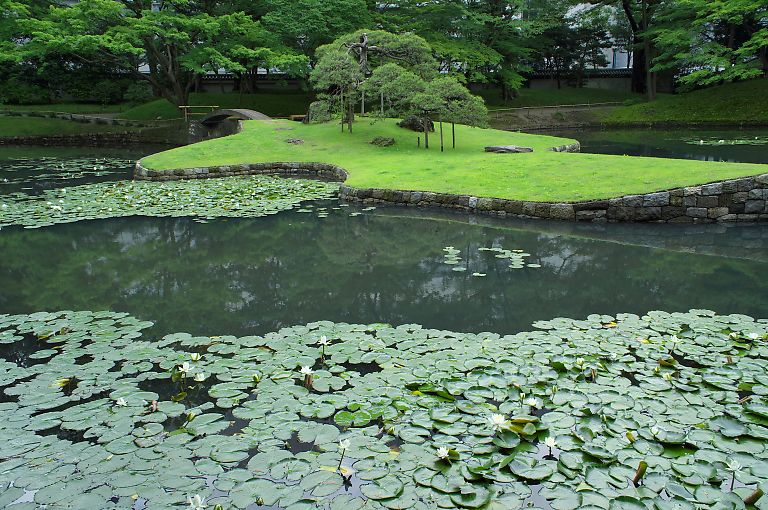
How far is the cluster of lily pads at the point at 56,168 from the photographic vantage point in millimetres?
16547

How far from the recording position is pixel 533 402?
13.0 feet

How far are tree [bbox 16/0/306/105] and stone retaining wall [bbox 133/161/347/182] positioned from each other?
32.4 ft

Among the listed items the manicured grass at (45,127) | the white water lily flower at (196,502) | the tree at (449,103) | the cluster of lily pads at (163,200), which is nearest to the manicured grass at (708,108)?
the tree at (449,103)

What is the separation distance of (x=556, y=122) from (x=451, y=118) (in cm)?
1818

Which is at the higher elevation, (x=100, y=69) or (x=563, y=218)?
(x=100, y=69)

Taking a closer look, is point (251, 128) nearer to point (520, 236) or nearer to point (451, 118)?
point (451, 118)

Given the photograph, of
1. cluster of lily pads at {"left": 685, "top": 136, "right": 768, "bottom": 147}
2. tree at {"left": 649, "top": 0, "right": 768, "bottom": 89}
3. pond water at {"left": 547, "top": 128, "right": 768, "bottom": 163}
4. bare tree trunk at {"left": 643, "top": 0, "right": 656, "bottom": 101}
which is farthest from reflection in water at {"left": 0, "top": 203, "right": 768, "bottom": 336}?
bare tree trunk at {"left": 643, "top": 0, "right": 656, "bottom": 101}

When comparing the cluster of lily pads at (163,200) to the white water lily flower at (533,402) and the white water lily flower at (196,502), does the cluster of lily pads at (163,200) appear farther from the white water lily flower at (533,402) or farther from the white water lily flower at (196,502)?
the white water lily flower at (196,502)

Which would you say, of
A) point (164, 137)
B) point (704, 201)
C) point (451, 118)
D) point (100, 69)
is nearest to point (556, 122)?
point (451, 118)

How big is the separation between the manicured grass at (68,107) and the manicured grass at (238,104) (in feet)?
7.32

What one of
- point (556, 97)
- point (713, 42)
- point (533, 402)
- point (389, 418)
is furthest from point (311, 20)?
point (533, 402)

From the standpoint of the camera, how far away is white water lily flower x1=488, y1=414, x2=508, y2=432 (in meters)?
3.62

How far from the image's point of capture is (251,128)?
869 inches

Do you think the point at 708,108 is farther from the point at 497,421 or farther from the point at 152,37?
the point at 497,421
